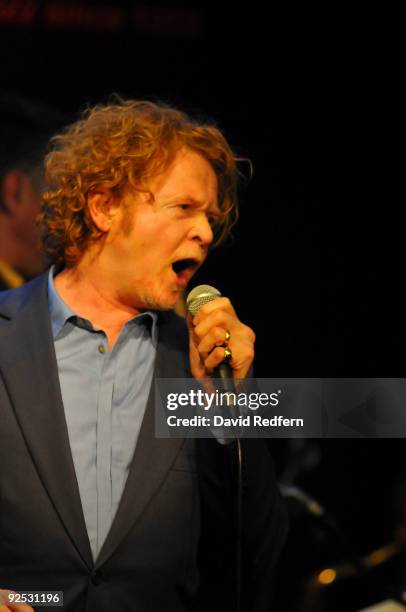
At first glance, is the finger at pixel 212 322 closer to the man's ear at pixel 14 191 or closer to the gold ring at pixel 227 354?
the gold ring at pixel 227 354

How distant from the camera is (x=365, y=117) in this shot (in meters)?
2.82

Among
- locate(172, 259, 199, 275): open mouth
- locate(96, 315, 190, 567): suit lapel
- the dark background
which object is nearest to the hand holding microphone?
locate(96, 315, 190, 567): suit lapel

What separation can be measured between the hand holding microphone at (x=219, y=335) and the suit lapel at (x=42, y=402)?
359 mm

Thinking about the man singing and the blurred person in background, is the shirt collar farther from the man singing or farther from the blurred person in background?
the blurred person in background

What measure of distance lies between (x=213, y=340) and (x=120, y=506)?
1.47ft

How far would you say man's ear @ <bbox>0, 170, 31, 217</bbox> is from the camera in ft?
8.23

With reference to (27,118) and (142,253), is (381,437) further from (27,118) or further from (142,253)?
(27,118)

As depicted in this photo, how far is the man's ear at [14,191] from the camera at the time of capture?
251 cm

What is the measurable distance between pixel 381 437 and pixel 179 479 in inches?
52.2

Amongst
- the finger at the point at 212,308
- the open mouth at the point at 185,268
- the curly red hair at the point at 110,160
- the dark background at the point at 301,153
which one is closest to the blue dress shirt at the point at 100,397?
the open mouth at the point at 185,268

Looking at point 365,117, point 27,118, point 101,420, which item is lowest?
point 101,420

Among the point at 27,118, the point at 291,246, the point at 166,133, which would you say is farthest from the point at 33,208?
the point at 291,246

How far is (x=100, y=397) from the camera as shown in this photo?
1.91m

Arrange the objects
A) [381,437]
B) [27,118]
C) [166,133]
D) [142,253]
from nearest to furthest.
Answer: [142,253], [166,133], [27,118], [381,437]
